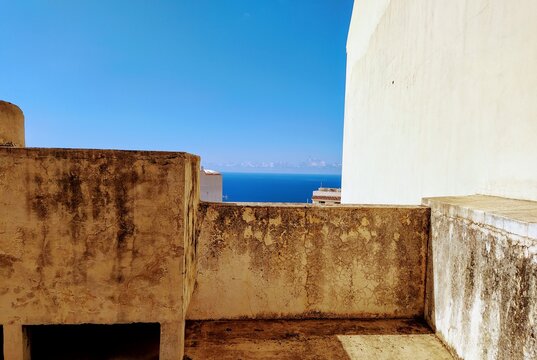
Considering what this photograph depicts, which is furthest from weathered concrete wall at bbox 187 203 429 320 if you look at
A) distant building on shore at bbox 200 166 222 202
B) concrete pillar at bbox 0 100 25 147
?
distant building on shore at bbox 200 166 222 202

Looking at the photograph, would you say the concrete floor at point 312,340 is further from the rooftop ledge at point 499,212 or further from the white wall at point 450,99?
the white wall at point 450,99

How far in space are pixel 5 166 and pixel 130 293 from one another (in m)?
1.32

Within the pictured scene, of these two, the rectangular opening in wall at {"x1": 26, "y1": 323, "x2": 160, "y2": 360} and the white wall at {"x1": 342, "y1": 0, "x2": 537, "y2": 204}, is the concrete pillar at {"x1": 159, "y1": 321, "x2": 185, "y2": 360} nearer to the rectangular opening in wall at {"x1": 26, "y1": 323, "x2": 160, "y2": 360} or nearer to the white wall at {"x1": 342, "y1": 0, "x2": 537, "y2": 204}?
the rectangular opening in wall at {"x1": 26, "y1": 323, "x2": 160, "y2": 360}

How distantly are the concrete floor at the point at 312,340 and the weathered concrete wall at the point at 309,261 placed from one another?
12cm

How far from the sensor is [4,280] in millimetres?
2447

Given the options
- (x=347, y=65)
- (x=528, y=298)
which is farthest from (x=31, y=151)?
(x=347, y=65)

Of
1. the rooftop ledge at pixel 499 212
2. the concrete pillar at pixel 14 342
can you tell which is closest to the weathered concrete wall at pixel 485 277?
the rooftop ledge at pixel 499 212

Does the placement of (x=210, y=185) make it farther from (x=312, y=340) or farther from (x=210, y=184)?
(x=312, y=340)

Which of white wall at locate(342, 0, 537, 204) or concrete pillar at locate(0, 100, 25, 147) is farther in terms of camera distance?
concrete pillar at locate(0, 100, 25, 147)

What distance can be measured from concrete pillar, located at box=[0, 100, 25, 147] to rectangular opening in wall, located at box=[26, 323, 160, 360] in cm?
219

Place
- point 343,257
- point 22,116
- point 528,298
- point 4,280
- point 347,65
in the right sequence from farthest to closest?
point 347,65
point 22,116
point 343,257
point 4,280
point 528,298

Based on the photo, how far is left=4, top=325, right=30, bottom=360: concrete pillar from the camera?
8.21 feet

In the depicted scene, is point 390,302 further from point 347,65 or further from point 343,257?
point 347,65

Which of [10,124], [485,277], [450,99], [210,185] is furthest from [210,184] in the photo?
[485,277]
